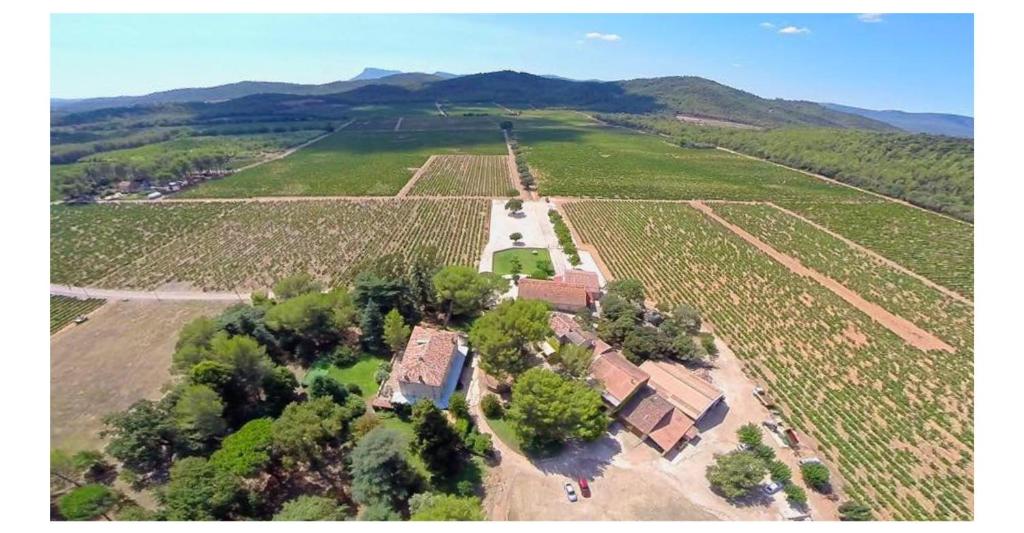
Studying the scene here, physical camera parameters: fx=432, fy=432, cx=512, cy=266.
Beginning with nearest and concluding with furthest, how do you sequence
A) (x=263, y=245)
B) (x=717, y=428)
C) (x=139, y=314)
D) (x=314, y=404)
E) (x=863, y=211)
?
(x=314, y=404) < (x=717, y=428) < (x=139, y=314) < (x=263, y=245) < (x=863, y=211)

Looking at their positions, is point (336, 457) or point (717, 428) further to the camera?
point (717, 428)

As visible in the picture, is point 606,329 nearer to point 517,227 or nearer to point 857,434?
point 857,434

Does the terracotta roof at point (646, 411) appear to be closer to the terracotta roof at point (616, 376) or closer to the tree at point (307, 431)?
the terracotta roof at point (616, 376)

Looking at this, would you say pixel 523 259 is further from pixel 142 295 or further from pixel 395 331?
pixel 142 295

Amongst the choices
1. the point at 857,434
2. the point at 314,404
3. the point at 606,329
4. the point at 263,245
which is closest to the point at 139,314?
the point at 263,245

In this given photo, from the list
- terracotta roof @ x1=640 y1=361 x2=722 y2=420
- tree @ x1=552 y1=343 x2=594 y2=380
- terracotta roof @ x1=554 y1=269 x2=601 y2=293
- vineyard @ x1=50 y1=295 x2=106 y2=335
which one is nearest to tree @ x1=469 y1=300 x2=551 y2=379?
tree @ x1=552 y1=343 x2=594 y2=380

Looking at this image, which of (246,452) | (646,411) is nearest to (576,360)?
(646,411)

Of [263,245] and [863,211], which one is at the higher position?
[863,211]
